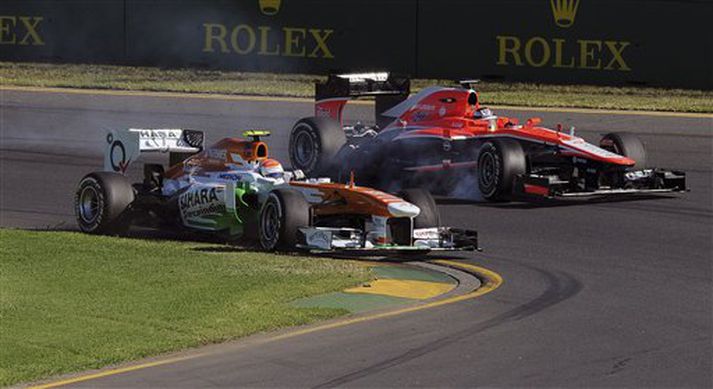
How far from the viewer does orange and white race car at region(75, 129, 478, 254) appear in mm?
17141

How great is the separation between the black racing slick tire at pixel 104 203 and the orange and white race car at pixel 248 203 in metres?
0.01

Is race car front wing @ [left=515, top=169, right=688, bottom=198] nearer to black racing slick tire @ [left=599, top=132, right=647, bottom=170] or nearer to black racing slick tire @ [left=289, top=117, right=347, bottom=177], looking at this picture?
black racing slick tire @ [left=599, top=132, right=647, bottom=170]

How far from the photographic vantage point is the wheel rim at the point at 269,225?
17.4m

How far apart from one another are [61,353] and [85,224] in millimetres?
6467

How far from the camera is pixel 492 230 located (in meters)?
19.4

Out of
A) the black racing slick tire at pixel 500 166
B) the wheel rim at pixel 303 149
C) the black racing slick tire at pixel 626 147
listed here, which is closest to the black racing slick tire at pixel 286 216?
the black racing slick tire at pixel 500 166

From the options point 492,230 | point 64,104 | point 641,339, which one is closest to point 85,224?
point 492,230

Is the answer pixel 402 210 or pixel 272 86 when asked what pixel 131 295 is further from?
pixel 272 86

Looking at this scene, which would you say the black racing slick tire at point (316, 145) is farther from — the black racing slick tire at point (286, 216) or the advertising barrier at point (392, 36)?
the advertising barrier at point (392, 36)

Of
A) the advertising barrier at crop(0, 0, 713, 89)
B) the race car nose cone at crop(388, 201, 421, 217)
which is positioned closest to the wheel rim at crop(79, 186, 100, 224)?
the race car nose cone at crop(388, 201, 421, 217)

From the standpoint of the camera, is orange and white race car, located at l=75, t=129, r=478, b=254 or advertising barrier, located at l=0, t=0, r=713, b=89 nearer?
orange and white race car, located at l=75, t=129, r=478, b=254

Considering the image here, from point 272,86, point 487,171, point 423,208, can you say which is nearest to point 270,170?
point 423,208

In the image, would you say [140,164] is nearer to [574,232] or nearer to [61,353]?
[574,232]

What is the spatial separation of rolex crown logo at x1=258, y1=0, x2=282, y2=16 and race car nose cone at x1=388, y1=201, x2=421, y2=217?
1694 cm
